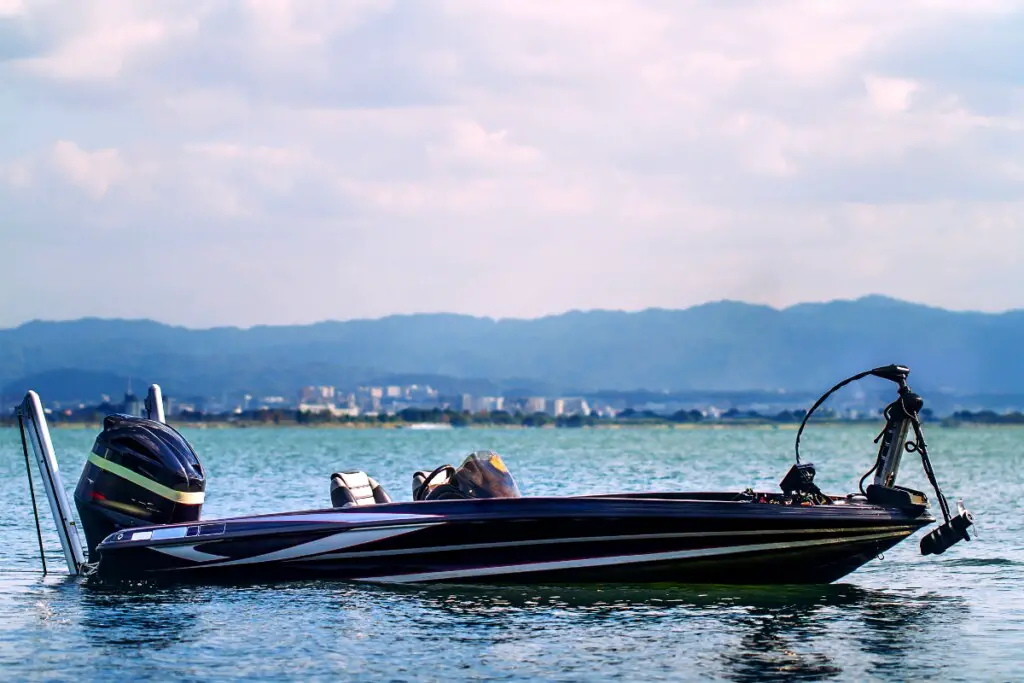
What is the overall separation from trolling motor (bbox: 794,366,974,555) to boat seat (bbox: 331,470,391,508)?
4.63 m

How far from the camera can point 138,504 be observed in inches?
672

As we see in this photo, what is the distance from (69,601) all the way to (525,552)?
16.1ft

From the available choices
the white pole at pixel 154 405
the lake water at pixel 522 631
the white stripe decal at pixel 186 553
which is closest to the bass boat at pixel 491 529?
the white stripe decal at pixel 186 553

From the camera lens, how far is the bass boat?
16344 millimetres

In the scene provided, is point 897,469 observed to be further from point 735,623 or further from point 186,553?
point 186,553

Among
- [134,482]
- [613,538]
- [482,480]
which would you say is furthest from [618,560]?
[134,482]

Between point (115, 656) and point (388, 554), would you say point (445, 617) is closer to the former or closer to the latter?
point (388, 554)

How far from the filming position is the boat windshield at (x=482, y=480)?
17.0 metres

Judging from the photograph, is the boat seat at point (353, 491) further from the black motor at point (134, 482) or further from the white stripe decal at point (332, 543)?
the black motor at point (134, 482)

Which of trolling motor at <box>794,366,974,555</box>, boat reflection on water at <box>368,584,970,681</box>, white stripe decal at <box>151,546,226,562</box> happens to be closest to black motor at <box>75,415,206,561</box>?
white stripe decal at <box>151,546,226,562</box>

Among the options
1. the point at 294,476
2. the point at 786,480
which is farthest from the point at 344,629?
the point at 294,476

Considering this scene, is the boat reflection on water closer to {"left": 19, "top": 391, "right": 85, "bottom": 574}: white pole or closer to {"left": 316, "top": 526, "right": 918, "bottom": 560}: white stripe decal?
{"left": 316, "top": 526, "right": 918, "bottom": 560}: white stripe decal

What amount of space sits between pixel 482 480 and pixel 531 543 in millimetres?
944

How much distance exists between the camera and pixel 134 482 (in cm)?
1709
